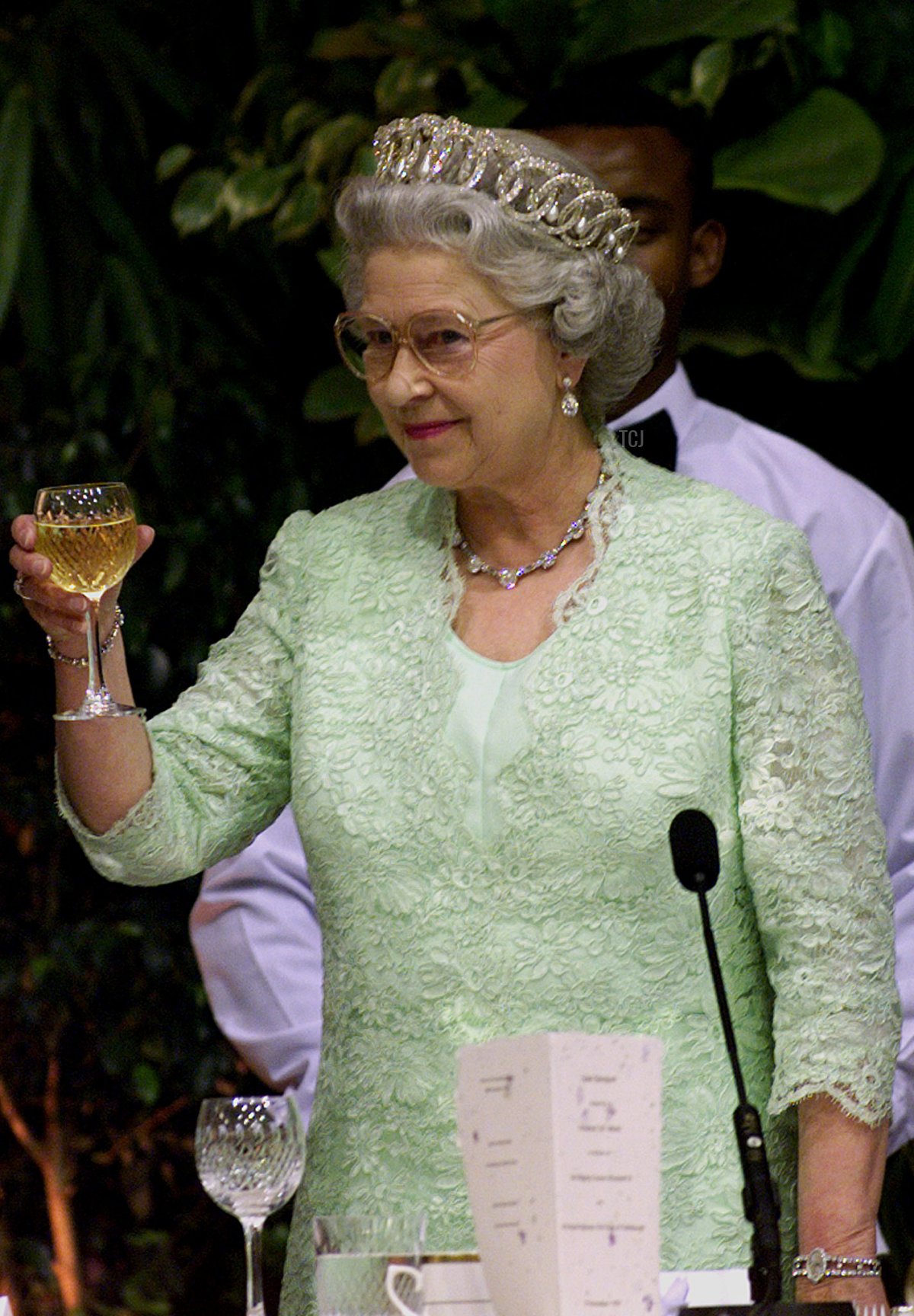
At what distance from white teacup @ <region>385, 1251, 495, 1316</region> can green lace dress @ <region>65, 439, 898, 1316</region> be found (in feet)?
1.84

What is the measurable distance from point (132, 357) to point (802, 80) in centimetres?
136

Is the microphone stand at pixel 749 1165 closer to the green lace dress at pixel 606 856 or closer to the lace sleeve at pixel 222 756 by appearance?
the green lace dress at pixel 606 856

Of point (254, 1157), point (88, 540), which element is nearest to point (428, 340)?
point (88, 540)

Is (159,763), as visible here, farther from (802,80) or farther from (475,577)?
(802,80)

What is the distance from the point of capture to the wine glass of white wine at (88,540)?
1.95 m

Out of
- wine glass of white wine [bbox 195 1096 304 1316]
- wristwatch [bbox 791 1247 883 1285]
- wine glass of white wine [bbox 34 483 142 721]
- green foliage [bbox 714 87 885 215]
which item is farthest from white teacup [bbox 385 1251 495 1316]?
green foliage [bbox 714 87 885 215]

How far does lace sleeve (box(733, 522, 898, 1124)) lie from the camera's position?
1989 mm

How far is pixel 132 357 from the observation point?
409cm

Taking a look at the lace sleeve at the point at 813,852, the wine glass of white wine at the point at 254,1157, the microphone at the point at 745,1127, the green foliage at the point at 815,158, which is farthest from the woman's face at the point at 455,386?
the green foliage at the point at 815,158

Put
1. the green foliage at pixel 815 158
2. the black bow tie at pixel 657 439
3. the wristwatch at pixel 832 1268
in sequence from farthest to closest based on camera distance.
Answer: the green foliage at pixel 815 158
the black bow tie at pixel 657 439
the wristwatch at pixel 832 1268

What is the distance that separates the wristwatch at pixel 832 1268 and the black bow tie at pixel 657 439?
1.38 metres

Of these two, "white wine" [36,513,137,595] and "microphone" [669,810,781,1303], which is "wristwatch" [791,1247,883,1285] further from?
"white wine" [36,513,137,595]

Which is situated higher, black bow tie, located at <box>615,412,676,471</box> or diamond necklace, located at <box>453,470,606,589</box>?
black bow tie, located at <box>615,412,676,471</box>

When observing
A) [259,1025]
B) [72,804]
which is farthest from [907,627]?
[72,804]
